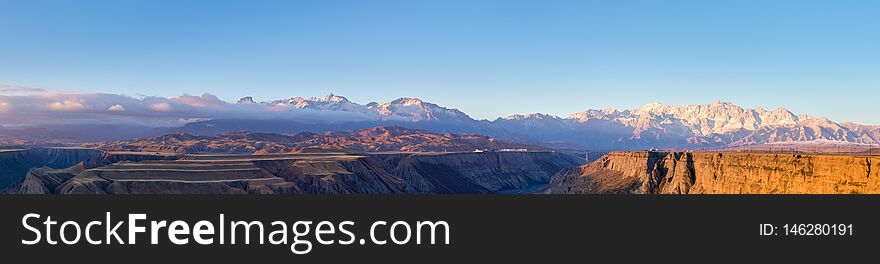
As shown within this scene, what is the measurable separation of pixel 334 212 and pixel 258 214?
3.73 metres

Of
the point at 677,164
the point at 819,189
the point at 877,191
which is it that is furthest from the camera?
the point at 677,164

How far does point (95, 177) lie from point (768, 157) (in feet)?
501

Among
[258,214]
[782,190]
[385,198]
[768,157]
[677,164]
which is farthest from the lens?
[677,164]

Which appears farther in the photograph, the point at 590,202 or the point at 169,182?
the point at 169,182

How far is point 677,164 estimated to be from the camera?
185500 mm

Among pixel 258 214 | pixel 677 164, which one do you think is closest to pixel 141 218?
pixel 258 214

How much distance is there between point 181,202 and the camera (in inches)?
1564

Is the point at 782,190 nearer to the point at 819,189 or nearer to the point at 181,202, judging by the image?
the point at 819,189

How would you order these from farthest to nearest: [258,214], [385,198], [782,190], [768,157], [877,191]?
1. [768,157]
2. [782,190]
3. [877,191]
4. [385,198]
5. [258,214]

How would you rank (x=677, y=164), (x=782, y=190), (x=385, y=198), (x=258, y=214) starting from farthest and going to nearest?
(x=677, y=164) < (x=782, y=190) < (x=385, y=198) < (x=258, y=214)

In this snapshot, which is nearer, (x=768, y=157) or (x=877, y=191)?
(x=877, y=191)

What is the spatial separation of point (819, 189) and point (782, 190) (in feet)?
38.7

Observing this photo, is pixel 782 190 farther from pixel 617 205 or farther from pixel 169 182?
pixel 169 182

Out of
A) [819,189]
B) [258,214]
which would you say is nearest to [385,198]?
[258,214]
